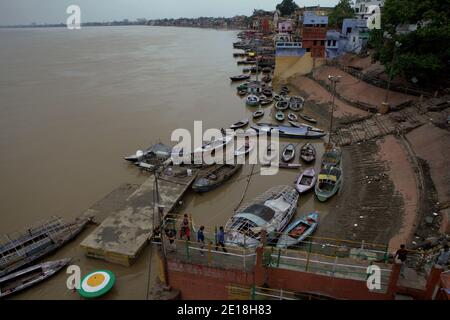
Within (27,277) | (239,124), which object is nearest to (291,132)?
(239,124)

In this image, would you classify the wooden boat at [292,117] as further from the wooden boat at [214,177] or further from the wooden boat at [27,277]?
the wooden boat at [27,277]

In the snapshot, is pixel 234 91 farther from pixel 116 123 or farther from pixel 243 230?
pixel 243 230

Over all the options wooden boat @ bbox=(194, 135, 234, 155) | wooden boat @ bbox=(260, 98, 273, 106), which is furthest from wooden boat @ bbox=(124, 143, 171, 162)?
wooden boat @ bbox=(260, 98, 273, 106)

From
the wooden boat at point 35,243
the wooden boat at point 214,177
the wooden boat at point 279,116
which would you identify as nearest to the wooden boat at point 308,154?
the wooden boat at point 214,177

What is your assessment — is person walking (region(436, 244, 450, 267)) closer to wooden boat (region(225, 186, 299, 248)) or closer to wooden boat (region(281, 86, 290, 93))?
wooden boat (region(225, 186, 299, 248))

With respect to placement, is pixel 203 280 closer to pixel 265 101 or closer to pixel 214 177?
pixel 214 177

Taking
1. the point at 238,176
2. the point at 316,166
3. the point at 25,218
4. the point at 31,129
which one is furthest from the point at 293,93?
the point at 25,218
